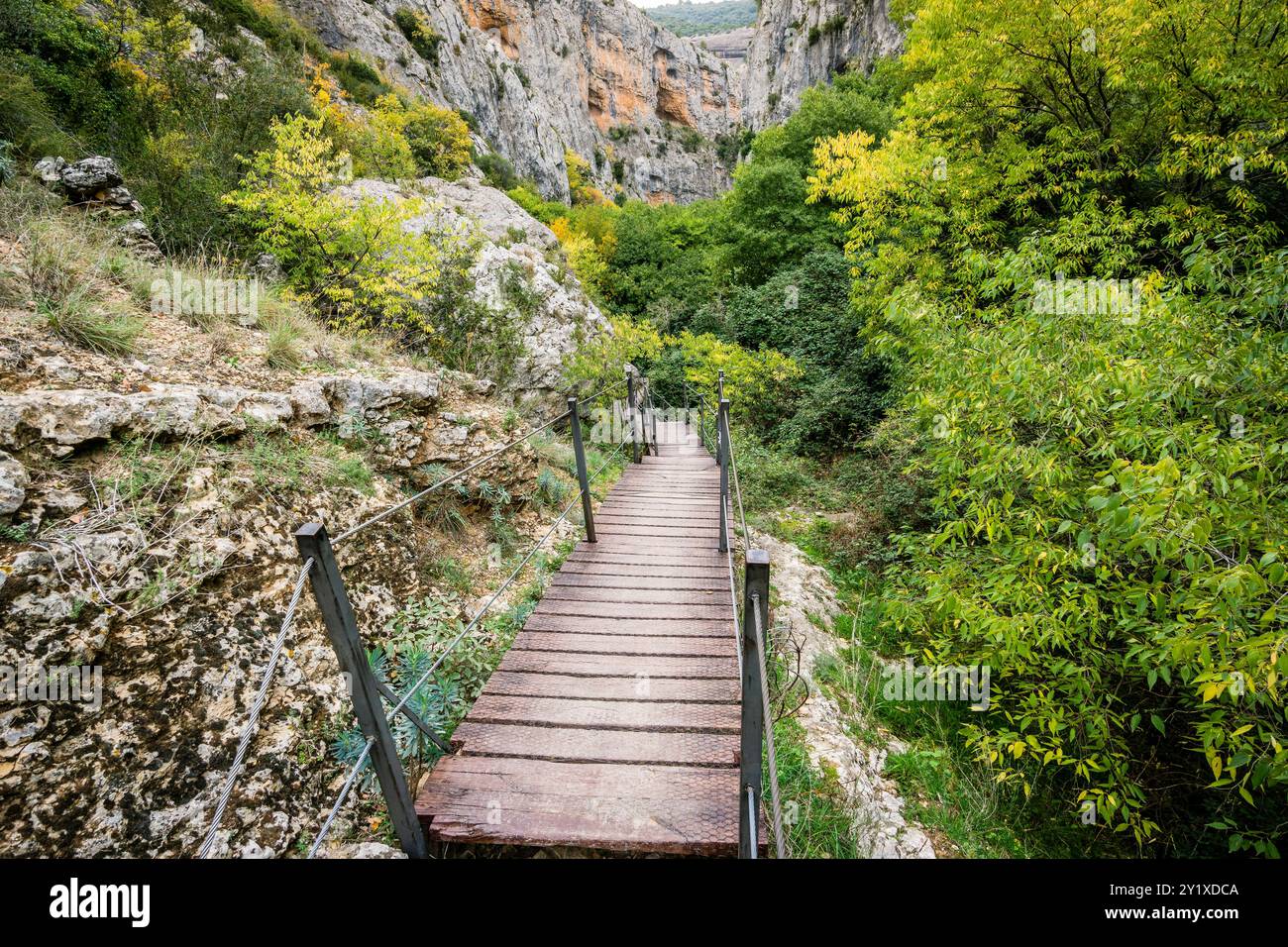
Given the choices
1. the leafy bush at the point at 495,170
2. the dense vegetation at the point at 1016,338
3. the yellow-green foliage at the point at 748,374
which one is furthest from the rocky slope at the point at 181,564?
the leafy bush at the point at 495,170

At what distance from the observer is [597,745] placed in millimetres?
2729

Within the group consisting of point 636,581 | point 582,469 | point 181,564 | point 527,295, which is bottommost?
point 636,581

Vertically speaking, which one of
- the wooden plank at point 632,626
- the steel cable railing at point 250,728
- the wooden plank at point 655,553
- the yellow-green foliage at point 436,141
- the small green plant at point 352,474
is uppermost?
the yellow-green foliage at point 436,141

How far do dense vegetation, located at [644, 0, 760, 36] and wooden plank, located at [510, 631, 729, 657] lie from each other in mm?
139362

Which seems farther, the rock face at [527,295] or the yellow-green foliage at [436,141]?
the yellow-green foliage at [436,141]

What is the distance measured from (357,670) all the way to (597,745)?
1402 mm

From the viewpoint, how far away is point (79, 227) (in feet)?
15.9

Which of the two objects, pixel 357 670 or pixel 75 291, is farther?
pixel 75 291

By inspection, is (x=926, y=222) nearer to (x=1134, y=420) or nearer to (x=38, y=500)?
(x=1134, y=420)

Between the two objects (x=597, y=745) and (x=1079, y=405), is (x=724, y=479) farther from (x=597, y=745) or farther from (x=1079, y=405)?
(x=597, y=745)

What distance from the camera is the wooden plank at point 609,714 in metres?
2.84

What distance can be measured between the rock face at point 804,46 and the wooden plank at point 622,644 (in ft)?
93.7

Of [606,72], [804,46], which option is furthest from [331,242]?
[606,72]

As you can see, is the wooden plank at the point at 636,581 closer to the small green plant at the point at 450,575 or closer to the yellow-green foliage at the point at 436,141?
the small green plant at the point at 450,575
